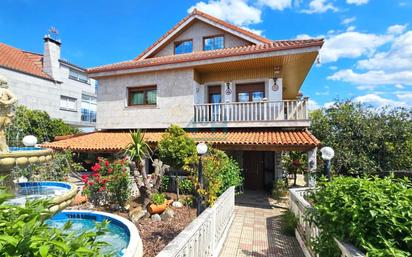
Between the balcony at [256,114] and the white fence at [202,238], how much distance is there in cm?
655

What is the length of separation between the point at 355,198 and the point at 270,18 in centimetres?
1642

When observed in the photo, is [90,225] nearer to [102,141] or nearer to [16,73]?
[102,141]

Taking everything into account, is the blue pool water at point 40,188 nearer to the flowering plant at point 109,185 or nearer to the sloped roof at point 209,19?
the flowering plant at point 109,185

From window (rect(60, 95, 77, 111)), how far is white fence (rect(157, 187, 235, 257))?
25.3m

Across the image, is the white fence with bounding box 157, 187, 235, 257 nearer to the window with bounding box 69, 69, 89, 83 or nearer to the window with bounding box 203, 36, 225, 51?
the window with bounding box 203, 36, 225, 51

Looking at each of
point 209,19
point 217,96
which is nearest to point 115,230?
point 217,96

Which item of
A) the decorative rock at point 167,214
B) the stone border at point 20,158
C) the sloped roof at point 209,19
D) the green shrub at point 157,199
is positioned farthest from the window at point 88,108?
the stone border at point 20,158

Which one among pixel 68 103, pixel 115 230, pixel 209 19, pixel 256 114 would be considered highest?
pixel 209 19

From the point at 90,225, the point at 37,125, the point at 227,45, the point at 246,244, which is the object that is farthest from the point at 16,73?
the point at 246,244

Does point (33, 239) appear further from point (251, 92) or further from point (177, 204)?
point (251, 92)

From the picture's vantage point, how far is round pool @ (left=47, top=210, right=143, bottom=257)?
4.21m

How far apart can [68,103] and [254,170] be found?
22.9 meters

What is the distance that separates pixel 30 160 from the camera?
4.51 meters

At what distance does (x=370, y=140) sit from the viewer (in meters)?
15.3
